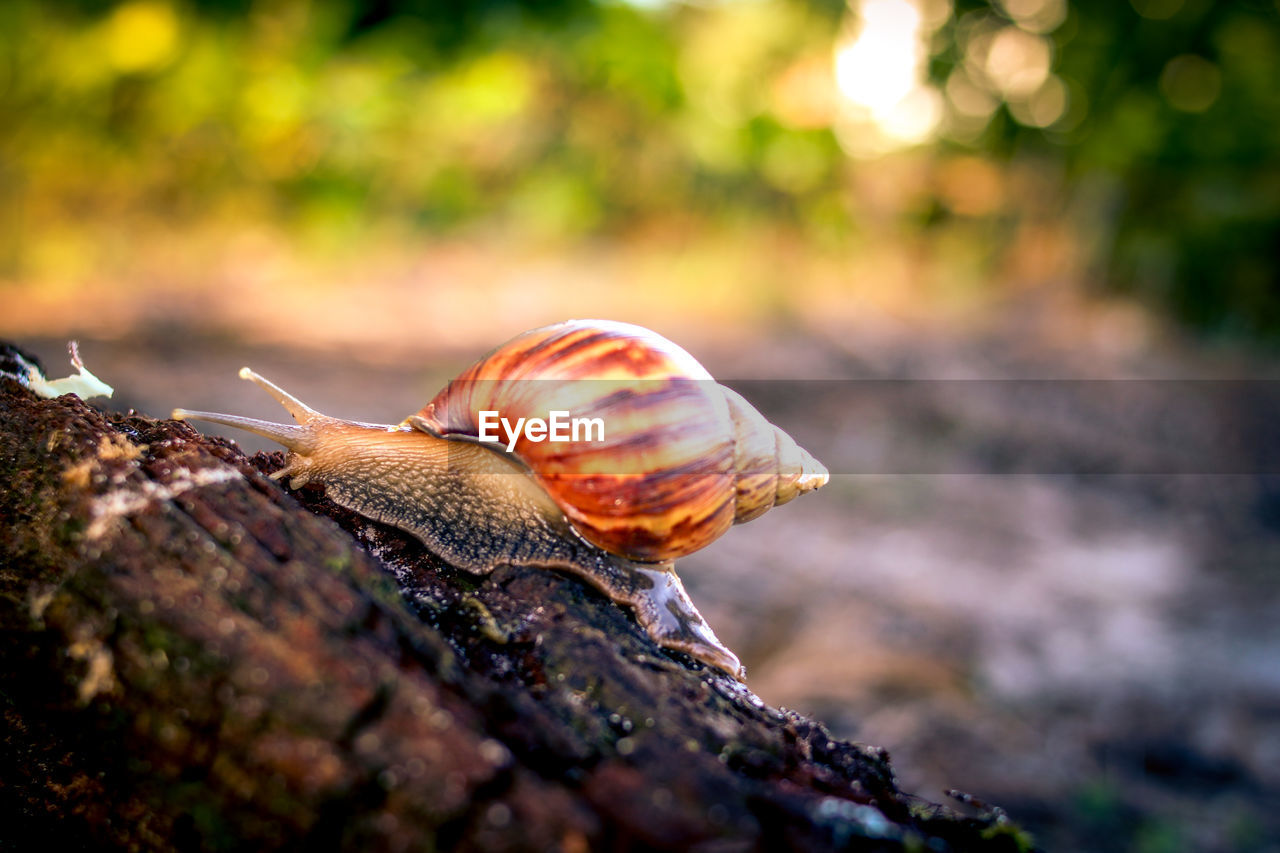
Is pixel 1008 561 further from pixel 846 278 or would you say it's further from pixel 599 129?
pixel 599 129

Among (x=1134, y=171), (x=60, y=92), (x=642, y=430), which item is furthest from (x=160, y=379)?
(x=1134, y=171)

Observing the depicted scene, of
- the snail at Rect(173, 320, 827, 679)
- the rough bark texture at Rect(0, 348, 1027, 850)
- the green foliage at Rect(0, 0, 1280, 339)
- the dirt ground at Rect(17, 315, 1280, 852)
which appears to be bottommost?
the rough bark texture at Rect(0, 348, 1027, 850)

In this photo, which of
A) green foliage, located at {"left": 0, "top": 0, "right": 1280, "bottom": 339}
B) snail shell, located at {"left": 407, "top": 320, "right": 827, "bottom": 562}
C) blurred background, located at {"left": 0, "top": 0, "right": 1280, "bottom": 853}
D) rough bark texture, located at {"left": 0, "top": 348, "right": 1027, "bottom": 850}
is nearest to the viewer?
rough bark texture, located at {"left": 0, "top": 348, "right": 1027, "bottom": 850}

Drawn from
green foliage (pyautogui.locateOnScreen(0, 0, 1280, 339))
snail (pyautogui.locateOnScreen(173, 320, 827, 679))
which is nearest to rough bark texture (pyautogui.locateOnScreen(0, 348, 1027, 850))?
snail (pyautogui.locateOnScreen(173, 320, 827, 679))

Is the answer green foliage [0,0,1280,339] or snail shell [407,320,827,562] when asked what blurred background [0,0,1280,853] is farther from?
snail shell [407,320,827,562]

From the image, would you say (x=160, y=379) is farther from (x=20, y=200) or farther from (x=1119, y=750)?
(x=1119, y=750)

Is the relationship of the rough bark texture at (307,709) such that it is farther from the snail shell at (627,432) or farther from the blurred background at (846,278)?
the blurred background at (846,278)
